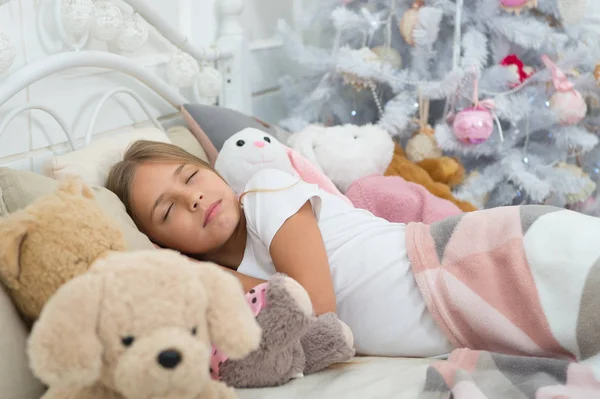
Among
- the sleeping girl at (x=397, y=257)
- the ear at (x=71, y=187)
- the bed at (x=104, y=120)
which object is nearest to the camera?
the ear at (x=71, y=187)

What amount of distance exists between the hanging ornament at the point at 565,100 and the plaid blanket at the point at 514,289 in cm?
102

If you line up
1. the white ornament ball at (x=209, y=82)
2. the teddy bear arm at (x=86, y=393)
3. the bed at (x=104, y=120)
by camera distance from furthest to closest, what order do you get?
the white ornament ball at (x=209, y=82) → the bed at (x=104, y=120) → the teddy bear arm at (x=86, y=393)

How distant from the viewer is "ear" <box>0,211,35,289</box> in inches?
34.4

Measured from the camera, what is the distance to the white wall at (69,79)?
148 centimetres

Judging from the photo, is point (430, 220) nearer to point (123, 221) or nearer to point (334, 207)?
point (334, 207)

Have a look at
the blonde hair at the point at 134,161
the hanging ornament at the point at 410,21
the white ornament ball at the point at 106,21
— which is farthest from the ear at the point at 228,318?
the hanging ornament at the point at 410,21

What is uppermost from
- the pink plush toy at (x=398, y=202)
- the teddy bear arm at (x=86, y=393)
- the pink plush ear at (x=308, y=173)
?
the teddy bear arm at (x=86, y=393)

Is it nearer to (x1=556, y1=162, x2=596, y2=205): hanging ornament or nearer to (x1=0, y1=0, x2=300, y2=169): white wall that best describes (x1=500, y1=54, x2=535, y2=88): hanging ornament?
(x1=556, y1=162, x2=596, y2=205): hanging ornament

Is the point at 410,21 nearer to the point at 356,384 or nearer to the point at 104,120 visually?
the point at 104,120

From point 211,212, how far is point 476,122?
114 cm

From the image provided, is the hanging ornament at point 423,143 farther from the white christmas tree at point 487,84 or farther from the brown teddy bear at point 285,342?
the brown teddy bear at point 285,342

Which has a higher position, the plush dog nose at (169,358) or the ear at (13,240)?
the ear at (13,240)

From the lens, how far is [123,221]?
123cm

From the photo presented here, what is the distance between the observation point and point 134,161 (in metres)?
1.43
